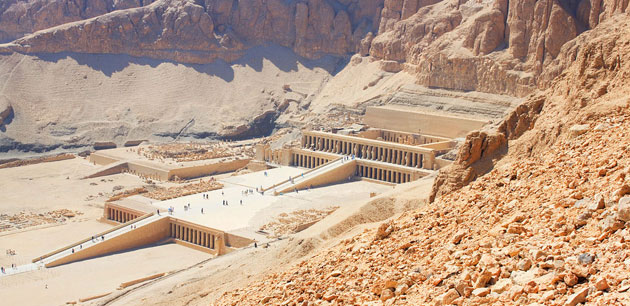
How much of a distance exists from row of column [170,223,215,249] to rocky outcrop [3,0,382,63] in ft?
185

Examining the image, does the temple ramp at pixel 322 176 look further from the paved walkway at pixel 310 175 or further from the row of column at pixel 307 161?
the row of column at pixel 307 161

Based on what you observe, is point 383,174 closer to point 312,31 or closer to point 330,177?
point 330,177

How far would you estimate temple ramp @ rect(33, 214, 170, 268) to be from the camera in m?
48.9

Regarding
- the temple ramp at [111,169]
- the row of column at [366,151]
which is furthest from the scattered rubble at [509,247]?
the temple ramp at [111,169]

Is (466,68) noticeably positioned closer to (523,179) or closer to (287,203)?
(287,203)

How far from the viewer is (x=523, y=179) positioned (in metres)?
18.3

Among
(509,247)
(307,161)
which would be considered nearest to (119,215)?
(307,161)

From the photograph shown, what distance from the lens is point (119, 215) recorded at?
59.3 metres

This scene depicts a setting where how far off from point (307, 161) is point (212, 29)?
39.1m

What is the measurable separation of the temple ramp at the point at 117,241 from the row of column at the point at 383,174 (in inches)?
874

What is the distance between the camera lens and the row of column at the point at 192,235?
5166cm

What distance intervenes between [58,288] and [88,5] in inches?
3046

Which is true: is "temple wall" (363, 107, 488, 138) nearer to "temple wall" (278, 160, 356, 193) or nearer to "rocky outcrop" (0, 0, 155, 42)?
"temple wall" (278, 160, 356, 193)

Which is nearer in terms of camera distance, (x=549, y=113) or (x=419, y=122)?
(x=549, y=113)
